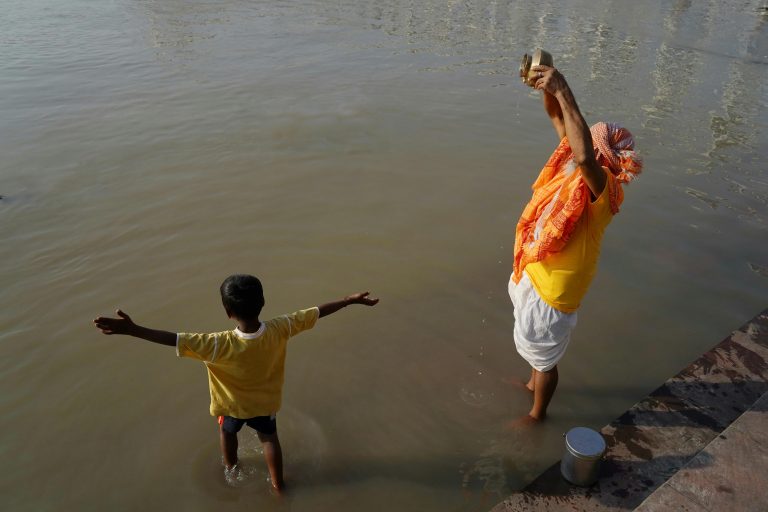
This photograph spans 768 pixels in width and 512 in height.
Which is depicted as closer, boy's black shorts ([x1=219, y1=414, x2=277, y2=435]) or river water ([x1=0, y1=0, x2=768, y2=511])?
boy's black shorts ([x1=219, y1=414, x2=277, y2=435])

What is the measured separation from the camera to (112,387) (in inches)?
146

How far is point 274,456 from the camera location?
113 inches

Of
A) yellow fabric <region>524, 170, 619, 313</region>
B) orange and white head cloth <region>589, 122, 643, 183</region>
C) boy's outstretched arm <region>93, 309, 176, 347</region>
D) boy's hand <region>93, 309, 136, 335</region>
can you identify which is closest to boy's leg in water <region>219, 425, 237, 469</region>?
boy's outstretched arm <region>93, 309, 176, 347</region>

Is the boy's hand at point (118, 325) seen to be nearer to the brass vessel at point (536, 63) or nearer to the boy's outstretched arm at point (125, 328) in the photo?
the boy's outstretched arm at point (125, 328)

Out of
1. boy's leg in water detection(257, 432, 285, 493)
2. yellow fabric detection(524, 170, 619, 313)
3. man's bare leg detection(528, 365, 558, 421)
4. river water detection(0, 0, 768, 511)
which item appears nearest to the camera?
yellow fabric detection(524, 170, 619, 313)

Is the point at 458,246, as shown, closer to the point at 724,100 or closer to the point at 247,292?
the point at 247,292

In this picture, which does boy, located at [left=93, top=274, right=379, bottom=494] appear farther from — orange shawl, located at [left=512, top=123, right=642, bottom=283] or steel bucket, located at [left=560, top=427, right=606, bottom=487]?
steel bucket, located at [left=560, top=427, right=606, bottom=487]

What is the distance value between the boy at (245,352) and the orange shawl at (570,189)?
0.94m

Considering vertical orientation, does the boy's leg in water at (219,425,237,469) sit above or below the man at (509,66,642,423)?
below

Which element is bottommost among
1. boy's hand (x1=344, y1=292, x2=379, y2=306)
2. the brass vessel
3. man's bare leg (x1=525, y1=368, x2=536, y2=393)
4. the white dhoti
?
man's bare leg (x1=525, y1=368, x2=536, y2=393)

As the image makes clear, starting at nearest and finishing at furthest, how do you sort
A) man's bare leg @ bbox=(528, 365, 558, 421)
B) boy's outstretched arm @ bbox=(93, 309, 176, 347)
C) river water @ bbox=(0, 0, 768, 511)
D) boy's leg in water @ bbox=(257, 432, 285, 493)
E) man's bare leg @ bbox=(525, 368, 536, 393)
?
boy's outstretched arm @ bbox=(93, 309, 176, 347)
boy's leg in water @ bbox=(257, 432, 285, 493)
man's bare leg @ bbox=(528, 365, 558, 421)
river water @ bbox=(0, 0, 768, 511)
man's bare leg @ bbox=(525, 368, 536, 393)

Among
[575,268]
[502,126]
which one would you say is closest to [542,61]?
[575,268]

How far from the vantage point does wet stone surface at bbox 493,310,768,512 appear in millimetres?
Result: 2494

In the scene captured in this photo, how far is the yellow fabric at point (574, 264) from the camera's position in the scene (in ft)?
8.89
